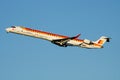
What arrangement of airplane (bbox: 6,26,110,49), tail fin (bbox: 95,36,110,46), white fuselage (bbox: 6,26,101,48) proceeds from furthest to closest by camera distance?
tail fin (bbox: 95,36,110,46) < airplane (bbox: 6,26,110,49) < white fuselage (bbox: 6,26,101,48)

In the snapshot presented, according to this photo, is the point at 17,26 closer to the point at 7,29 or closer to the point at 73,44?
the point at 7,29

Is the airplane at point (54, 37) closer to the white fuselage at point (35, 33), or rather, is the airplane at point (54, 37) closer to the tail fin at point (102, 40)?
the white fuselage at point (35, 33)

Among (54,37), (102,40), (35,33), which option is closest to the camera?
(35,33)

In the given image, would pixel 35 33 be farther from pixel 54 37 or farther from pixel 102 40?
pixel 102 40

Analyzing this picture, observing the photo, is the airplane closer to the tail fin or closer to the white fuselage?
the white fuselage

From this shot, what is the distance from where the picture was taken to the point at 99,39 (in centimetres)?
14425

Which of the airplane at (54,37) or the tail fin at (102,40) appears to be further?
the tail fin at (102,40)

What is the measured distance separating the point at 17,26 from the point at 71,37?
1936 centimetres

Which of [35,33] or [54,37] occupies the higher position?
[35,33]

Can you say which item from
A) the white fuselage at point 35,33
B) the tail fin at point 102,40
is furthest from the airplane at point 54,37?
the tail fin at point 102,40

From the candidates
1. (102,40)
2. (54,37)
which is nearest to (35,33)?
(54,37)

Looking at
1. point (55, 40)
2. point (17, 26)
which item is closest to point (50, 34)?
point (55, 40)

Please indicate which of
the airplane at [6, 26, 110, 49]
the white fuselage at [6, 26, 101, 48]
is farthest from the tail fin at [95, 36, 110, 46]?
the white fuselage at [6, 26, 101, 48]

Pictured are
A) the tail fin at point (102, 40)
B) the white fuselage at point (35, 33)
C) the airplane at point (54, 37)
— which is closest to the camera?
the white fuselage at point (35, 33)
